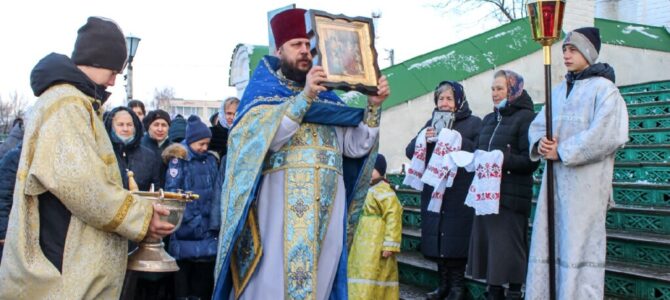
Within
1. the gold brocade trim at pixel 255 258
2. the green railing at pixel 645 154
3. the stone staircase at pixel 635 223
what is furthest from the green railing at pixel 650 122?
the gold brocade trim at pixel 255 258

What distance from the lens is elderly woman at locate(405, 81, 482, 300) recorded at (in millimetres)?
6840

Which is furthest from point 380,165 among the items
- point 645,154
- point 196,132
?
point 645,154

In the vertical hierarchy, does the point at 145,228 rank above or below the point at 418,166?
below

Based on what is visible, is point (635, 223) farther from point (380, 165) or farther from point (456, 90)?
point (380, 165)

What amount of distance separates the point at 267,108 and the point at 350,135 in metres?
0.64

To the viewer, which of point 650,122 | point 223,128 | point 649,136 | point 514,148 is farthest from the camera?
point 650,122

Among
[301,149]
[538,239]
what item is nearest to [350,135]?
[301,149]

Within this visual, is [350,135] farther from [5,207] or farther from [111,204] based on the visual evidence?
[5,207]

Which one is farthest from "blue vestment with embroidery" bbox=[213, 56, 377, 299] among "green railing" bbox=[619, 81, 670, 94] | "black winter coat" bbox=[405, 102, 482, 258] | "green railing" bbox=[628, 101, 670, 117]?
"green railing" bbox=[619, 81, 670, 94]

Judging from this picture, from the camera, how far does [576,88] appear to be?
215 inches

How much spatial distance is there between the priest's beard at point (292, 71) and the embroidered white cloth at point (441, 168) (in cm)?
242

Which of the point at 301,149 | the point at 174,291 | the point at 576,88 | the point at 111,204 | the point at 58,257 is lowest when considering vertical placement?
the point at 174,291

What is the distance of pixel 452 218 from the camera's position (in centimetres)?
691

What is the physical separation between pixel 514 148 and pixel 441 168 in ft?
2.44
